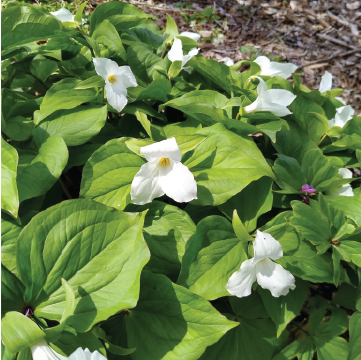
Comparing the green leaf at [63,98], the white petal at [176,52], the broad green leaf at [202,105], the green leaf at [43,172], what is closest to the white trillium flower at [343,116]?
the broad green leaf at [202,105]

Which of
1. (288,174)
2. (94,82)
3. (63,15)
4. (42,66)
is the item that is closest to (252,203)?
(288,174)

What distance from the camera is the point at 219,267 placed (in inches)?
47.0

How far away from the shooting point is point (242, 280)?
3.63 feet

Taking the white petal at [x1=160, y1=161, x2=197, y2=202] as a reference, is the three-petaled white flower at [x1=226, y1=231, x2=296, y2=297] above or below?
below

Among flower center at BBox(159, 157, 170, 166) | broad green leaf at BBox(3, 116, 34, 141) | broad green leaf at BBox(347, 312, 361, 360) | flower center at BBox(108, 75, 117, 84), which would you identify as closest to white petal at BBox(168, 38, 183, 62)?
flower center at BBox(108, 75, 117, 84)

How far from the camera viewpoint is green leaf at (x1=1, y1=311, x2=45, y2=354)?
0.76 m

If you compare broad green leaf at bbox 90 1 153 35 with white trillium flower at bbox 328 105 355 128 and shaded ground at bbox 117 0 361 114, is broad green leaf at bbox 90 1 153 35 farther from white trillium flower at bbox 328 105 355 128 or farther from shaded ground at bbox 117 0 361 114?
shaded ground at bbox 117 0 361 114

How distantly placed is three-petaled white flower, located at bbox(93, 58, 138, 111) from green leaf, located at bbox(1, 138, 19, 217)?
0.42 m

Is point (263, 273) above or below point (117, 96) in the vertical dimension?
below

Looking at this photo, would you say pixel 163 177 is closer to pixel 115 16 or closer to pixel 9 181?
pixel 9 181

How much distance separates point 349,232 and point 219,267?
1.70ft

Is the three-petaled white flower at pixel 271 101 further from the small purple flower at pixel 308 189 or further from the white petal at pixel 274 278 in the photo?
the white petal at pixel 274 278

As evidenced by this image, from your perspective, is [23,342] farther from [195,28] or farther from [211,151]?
[195,28]

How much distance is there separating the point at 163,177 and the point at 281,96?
0.63 meters
